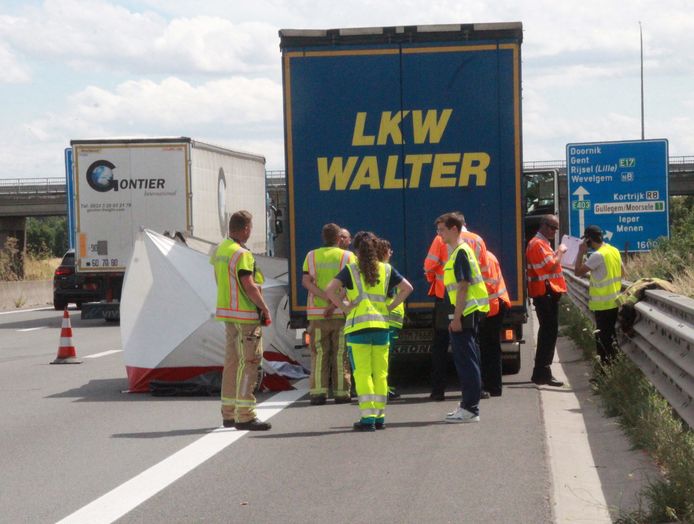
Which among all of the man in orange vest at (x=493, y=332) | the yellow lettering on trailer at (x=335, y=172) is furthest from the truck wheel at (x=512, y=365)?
the yellow lettering on trailer at (x=335, y=172)

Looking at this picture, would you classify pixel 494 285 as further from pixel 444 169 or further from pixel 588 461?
pixel 588 461

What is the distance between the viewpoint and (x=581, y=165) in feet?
71.1

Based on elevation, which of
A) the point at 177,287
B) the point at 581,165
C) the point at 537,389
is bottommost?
the point at 537,389

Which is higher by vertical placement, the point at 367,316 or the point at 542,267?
the point at 542,267

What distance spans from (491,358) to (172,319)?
143 inches

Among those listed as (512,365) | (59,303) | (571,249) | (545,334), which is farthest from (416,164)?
(59,303)

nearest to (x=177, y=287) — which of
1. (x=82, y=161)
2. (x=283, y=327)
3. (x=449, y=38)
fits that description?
(x=283, y=327)

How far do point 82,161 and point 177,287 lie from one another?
41.5 ft

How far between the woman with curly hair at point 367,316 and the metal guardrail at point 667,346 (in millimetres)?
2227

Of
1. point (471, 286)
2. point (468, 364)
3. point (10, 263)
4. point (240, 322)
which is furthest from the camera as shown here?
point (10, 263)

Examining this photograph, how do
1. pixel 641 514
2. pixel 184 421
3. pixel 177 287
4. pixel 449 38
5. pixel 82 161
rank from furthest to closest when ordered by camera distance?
pixel 82 161 < pixel 177 287 < pixel 449 38 < pixel 184 421 < pixel 641 514

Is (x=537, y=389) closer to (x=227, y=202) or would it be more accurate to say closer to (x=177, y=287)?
(x=177, y=287)

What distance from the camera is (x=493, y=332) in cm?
1341

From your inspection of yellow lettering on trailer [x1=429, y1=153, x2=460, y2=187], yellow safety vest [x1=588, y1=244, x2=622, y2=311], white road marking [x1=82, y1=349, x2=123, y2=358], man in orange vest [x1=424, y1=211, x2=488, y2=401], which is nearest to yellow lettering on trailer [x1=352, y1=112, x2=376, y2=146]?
yellow lettering on trailer [x1=429, y1=153, x2=460, y2=187]
